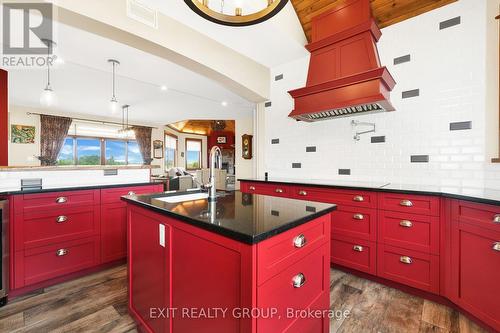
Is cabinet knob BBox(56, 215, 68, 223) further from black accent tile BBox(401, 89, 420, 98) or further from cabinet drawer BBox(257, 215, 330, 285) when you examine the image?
black accent tile BBox(401, 89, 420, 98)

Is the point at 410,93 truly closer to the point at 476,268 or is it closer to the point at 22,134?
the point at 476,268

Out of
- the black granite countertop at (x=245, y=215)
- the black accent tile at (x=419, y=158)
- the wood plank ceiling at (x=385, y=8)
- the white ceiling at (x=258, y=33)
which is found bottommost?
the black granite countertop at (x=245, y=215)

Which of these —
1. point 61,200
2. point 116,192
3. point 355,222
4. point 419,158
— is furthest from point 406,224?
point 61,200

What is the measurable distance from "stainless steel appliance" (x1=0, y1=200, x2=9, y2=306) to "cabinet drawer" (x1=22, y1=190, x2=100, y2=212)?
14 cm

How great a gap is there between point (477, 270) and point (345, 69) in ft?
6.93

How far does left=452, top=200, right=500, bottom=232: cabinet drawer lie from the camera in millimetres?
1455

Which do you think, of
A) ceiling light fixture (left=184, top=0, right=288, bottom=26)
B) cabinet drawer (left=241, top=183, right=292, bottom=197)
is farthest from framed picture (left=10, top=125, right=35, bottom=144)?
ceiling light fixture (left=184, top=0, right=288, bottom=26)

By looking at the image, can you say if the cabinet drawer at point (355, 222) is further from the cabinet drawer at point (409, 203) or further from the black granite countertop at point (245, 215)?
the black granite countertop at point (245, 215)

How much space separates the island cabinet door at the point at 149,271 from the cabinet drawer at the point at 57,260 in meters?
1.09

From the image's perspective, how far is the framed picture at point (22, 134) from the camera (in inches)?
243

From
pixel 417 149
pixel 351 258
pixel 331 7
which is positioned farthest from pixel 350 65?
pixel 351 258

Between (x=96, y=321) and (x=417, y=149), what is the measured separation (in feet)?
10.9

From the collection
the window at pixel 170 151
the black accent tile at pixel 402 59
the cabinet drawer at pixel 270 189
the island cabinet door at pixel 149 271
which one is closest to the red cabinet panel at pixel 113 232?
the island cabinet door at pixel 149 271

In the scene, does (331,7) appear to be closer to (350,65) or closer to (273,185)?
(350,65)
